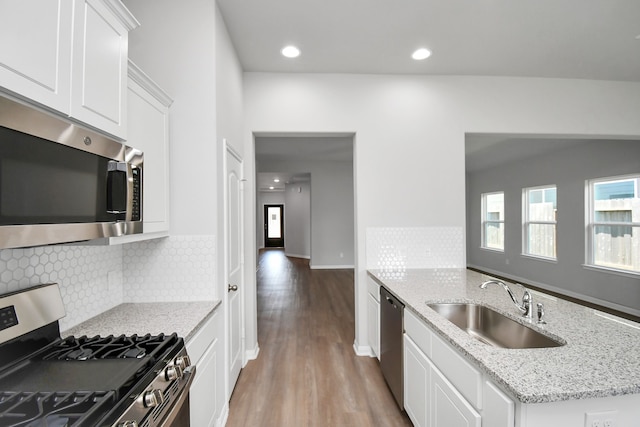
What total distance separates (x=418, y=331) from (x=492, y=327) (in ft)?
1.73

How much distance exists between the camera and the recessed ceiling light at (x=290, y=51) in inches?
103

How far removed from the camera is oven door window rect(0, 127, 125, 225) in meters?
0.79

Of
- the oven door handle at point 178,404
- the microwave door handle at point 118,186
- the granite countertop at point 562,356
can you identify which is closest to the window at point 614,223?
the granite countertop at point 562,356

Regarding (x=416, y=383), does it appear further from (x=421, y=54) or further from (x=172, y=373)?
(x=421, y=54)

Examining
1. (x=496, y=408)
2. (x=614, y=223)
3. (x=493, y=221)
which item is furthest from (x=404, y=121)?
(x=493, y=221)

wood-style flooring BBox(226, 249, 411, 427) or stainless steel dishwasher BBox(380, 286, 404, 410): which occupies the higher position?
stainless steel dishwasher BBox(380, 286, 404, 410)

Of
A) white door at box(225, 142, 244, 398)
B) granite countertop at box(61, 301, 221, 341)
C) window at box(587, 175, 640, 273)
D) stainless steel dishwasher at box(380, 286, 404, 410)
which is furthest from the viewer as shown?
window at box(587, 175, 640, 273)

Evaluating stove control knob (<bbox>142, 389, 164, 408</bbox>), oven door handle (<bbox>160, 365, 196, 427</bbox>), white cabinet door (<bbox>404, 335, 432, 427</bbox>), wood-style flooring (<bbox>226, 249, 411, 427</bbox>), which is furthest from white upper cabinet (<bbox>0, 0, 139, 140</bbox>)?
wood-style flooring (<bbox>226, 249, 411, 427</bbox>)

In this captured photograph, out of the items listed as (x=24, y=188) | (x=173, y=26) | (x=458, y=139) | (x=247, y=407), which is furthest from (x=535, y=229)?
(x=24, y=188)

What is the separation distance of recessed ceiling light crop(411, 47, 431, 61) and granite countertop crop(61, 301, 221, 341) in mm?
2773

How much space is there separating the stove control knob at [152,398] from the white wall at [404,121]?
7.36 ft

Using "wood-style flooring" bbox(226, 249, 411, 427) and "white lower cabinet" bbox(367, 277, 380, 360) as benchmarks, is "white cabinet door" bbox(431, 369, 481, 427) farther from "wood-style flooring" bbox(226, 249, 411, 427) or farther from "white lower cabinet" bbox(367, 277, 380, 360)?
"white lower cabinet" bbox(367, 277, 380, 360)

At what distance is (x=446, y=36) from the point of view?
249 centimetres

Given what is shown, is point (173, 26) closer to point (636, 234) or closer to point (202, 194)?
point (202, 194)
